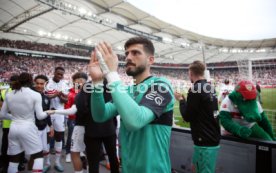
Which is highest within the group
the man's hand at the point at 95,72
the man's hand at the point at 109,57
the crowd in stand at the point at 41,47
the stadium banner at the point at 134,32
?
the stadium banner at the point at 134,32

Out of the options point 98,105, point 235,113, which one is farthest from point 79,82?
point 235,113

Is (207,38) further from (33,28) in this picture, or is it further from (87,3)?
(33,28)

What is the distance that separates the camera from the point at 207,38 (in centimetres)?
3778

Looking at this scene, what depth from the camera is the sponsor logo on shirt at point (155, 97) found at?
4.59ft

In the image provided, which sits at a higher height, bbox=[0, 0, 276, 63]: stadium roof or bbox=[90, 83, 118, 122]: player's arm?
bbox=[0, 0, 276, 63]: stadium roof

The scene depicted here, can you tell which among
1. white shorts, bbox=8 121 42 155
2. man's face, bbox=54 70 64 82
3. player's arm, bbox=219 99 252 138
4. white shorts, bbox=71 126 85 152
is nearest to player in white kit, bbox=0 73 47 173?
white shorts, bbox=8 121 42 155

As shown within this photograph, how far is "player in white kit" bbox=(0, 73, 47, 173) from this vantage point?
312 centimetres

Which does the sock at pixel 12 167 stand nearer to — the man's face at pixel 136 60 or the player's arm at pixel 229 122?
the man's face at pixel 136 60

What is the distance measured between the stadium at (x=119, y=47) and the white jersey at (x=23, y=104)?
171 cm

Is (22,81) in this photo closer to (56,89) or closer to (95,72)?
(56,89)

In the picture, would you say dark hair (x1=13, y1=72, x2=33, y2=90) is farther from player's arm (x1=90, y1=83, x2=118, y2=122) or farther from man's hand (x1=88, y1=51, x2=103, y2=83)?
man's hand (x1=88, y1=51, x2=103, y2=83)

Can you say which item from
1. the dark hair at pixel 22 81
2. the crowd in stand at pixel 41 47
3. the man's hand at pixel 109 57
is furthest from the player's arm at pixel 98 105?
the crowd in stand at pixel 41 47

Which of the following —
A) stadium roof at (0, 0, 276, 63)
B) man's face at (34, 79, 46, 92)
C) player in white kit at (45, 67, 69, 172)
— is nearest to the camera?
man's face at (34, 79, 46, 92)

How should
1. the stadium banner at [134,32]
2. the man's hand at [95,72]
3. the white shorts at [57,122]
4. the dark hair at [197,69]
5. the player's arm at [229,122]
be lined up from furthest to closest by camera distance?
1. the stadium banner at [134,32]
2. the white shorts at [57,122]
3. the dark hair at [197,69]
4. the player's arm at [229,122]
5. the man's hand at [95,72]
